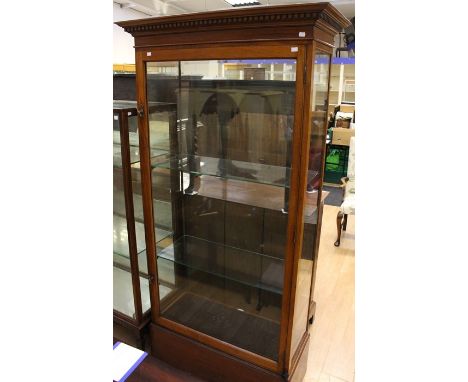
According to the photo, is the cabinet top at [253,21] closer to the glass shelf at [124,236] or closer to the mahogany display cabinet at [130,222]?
the mahogany display cabinet at [130,222]

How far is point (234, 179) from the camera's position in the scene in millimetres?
1427

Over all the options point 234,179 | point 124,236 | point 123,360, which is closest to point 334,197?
point 234,179

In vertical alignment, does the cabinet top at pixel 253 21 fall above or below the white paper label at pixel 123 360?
above

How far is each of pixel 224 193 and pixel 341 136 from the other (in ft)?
11.1

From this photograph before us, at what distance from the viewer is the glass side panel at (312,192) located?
1.05 m

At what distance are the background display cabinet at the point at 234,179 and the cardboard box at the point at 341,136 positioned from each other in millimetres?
3290

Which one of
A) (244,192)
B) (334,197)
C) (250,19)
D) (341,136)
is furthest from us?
(341,136)

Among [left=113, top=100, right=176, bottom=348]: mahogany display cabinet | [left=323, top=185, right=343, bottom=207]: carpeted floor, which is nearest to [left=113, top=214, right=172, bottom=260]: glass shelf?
[left=113, top=100, right=176, bottom=348]: mahogany display cabinet

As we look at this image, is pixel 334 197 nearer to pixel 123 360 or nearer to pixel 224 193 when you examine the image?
pixel 224 193

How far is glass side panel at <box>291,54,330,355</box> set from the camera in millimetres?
1051

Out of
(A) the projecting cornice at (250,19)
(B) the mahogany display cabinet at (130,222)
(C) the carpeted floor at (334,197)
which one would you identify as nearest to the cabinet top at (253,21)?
(A) the projecting cornice at (250,19)
